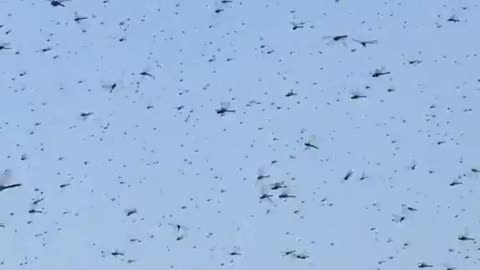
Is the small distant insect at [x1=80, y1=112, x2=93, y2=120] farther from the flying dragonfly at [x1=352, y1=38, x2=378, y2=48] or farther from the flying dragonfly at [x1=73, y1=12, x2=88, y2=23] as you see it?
the flying dragonfly at [x1=352, y1=38, x2=378, y2=48]

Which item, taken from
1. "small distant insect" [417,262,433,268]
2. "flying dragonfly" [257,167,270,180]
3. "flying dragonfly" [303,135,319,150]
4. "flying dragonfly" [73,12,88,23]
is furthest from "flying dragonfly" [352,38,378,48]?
"flying dragonfly" [73,12,88,23]

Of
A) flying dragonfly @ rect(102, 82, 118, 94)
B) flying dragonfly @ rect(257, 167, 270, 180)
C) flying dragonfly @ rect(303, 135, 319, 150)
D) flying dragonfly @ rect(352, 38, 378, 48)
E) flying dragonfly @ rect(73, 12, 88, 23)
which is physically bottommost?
flying dragonfly @ rect(257, 167, 270, 180)

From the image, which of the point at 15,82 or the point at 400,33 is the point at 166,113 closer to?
the point at 15,82

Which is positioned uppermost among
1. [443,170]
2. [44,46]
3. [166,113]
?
[44,46]

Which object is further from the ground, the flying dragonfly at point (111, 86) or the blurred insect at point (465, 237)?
the flying dragonfly at point (111, 86)

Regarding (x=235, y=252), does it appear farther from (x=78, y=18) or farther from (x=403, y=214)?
(x=78, y=18)

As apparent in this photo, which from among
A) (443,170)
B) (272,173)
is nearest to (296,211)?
(272,173)

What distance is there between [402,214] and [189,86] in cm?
59

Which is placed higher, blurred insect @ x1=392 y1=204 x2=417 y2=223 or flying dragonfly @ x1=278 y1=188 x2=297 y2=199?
flying dragonfly @ x1=278 y1=188 x2=297 y2=199

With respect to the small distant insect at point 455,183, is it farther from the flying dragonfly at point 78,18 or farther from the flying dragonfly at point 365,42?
the flying dragonfly at point 78,18

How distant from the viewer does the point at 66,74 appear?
1.75 metres

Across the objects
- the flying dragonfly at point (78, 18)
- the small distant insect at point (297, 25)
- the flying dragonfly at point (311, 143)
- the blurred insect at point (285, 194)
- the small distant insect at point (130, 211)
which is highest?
the flying dragonfly at point (78, 18)

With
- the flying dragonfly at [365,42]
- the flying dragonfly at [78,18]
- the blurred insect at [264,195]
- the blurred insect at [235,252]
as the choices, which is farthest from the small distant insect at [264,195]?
the flying dragonfly at [78,18]

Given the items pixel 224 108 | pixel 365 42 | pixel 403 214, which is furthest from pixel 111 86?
pixel 403 214
